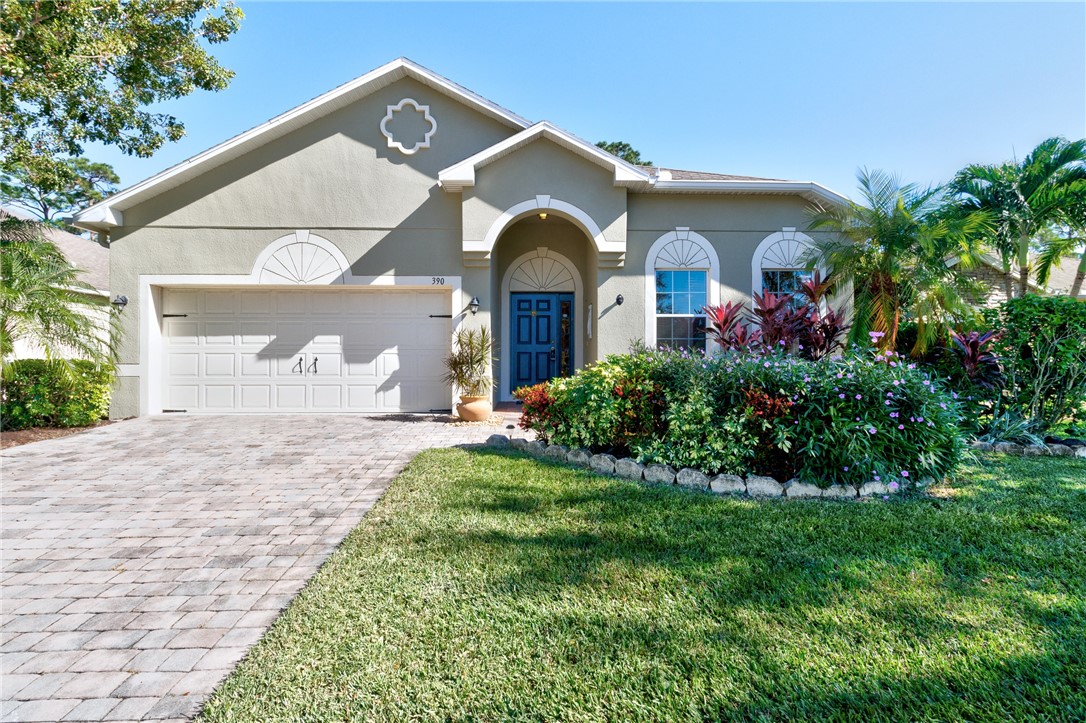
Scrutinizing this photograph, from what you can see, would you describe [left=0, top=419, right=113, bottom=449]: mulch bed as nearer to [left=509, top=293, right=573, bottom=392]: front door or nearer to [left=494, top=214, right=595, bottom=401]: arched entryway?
[left=494, top=214, right=595, bottom=401]: arched entryway

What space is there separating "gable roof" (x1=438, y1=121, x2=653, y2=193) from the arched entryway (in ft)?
7.05

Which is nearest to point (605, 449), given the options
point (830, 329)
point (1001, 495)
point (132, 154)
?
point (1001, 495)

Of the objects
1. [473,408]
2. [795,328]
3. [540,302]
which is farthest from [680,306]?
[473,408]

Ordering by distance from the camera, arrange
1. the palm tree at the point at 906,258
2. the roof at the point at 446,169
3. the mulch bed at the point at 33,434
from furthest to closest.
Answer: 1. the roof at the point at 446,169
2. the mulch bed at the point at 33,434
3. the palm tree at the point at 906,258

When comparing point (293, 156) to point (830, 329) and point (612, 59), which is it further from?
point (830, 329)

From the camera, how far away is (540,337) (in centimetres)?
1130

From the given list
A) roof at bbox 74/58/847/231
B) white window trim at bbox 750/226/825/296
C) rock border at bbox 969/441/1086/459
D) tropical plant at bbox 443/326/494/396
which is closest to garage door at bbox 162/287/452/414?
tropical plant at bbox 443/326/494/396

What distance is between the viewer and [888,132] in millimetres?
10719

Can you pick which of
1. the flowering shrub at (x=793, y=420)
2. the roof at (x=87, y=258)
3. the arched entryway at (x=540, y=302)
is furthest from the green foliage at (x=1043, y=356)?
the roof at (x=87, y=258)

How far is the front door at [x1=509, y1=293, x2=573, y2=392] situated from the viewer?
11266 millimetres

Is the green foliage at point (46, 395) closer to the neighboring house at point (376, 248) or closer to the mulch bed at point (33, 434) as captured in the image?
the mulch bed at point (33, 434)

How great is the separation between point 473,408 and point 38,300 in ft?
22.3

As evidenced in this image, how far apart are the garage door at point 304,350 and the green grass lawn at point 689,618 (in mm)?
6428

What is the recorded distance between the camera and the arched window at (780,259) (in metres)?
9.84
